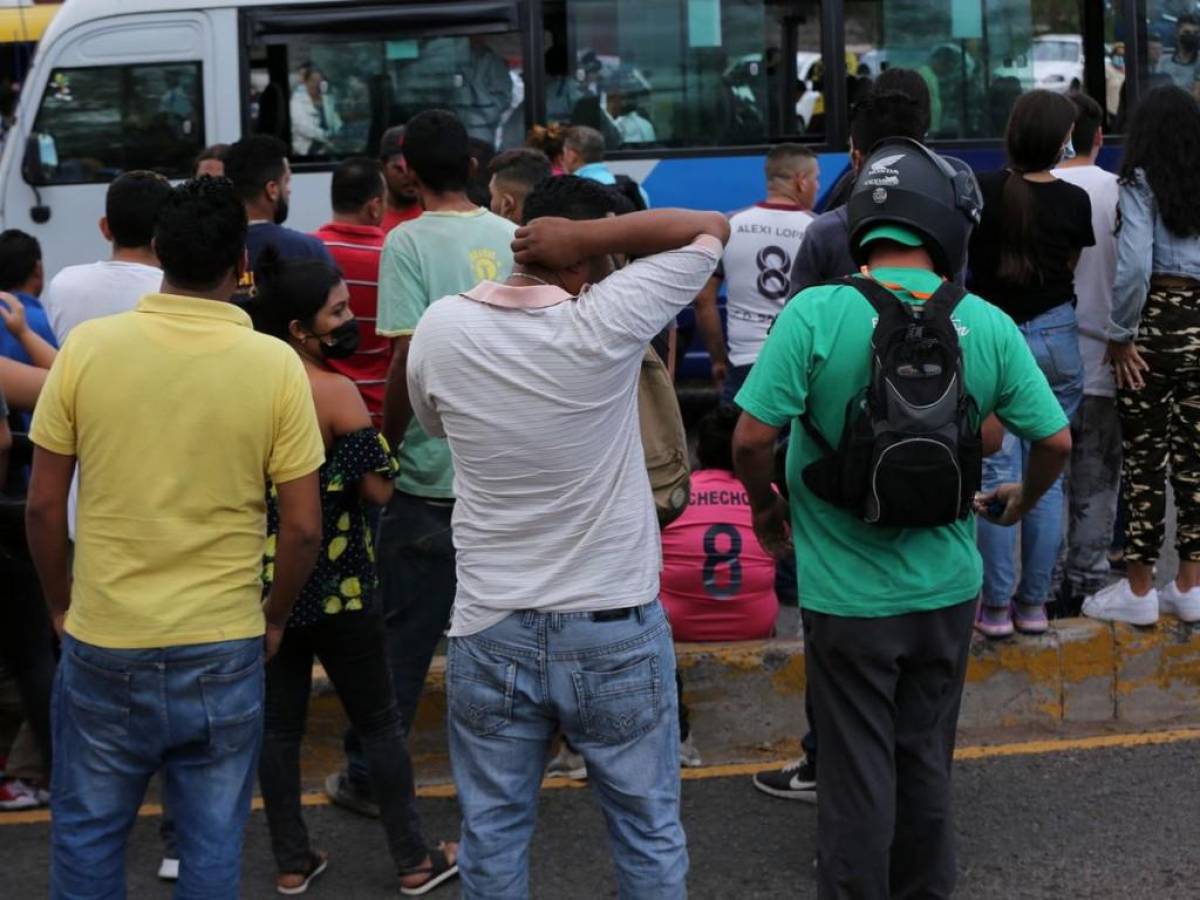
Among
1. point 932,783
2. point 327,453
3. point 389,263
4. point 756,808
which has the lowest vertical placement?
point 756,808

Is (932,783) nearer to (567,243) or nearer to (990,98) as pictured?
(567,243)

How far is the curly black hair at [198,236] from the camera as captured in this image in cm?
351

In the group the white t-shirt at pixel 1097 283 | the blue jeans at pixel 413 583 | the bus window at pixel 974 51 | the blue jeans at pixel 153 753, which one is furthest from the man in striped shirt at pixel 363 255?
the bus window at pixel 974 51

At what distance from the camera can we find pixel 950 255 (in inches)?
152

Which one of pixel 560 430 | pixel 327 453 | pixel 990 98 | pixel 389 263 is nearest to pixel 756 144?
pixel 990 98

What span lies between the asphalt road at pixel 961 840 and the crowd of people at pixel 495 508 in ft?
0.81

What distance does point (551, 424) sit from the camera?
11.1 ft

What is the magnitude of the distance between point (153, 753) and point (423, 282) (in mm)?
1692

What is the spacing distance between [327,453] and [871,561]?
1.33m

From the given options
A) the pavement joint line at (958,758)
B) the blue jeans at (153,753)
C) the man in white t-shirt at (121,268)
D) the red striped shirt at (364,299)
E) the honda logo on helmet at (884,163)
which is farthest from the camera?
the pavement joint line at (958,758)

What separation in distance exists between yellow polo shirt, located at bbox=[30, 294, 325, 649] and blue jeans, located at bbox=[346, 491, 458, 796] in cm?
128

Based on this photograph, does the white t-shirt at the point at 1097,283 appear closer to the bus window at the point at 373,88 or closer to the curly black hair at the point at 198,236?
the curly black hair at the point at 198,236

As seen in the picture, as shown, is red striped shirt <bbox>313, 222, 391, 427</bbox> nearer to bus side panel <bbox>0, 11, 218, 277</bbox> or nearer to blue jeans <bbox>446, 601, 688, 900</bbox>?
blue jeans <bbox>446, 601, 688, 900</bbox>

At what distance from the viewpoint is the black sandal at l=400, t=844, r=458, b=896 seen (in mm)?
4648
